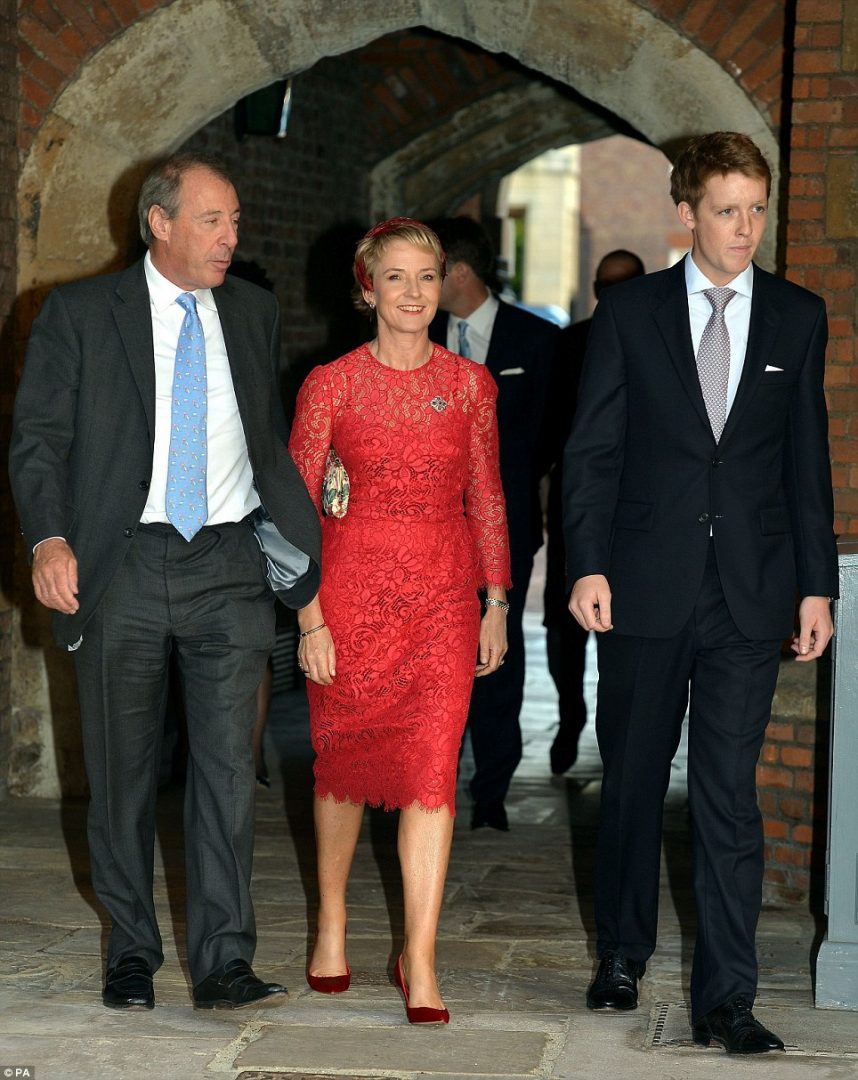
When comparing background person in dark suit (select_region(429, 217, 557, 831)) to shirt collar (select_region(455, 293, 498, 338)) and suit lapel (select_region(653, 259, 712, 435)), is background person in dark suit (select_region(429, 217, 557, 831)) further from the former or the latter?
suit lapel (select_region(653, 259, 712, 435))

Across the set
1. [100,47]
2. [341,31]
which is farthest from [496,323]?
[100,47]

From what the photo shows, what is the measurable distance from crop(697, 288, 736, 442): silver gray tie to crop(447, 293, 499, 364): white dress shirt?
243cm

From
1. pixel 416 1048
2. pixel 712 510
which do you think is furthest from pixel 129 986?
pixel 712 510

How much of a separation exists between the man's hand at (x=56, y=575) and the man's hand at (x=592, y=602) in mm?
1115

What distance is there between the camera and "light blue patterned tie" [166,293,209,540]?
13.0 ft

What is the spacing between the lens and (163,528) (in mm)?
3992

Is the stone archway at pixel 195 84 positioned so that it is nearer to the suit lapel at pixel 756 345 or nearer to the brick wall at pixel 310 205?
the brick wall at pixel 310 205

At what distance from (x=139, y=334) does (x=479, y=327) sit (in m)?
2.51

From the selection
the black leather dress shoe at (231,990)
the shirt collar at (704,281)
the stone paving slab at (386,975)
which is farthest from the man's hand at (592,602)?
the black leather dress shoe at (231,990)

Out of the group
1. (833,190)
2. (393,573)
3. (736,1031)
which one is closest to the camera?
(736,1031)

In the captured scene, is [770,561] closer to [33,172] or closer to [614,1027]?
[614,1027]

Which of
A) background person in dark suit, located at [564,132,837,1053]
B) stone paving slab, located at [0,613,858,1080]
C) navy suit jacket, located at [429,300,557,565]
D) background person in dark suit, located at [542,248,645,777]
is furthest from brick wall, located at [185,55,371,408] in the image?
background person in dark suit, located at [564,132,837,1053]

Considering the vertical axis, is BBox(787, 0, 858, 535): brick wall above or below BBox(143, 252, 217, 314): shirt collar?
above

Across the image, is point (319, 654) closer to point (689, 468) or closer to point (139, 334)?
point (139, 334)
